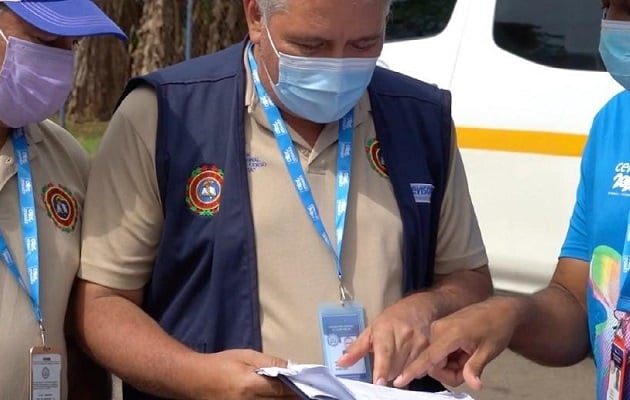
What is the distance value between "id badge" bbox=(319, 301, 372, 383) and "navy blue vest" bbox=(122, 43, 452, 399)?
162 mm

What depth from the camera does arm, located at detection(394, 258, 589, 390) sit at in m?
2.68

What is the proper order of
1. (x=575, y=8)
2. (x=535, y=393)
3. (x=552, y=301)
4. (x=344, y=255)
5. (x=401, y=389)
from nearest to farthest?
1. (x=401, y=389)
2. (x=344, y=255)
3. (x=552, y=301)
4. (x=575, y=8)
5. (x=535, y=393)

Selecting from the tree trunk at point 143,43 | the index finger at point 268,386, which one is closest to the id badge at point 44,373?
the index finger at point 268,386

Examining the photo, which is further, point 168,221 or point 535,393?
point 535,393

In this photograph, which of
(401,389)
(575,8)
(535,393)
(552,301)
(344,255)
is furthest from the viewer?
(535,393)

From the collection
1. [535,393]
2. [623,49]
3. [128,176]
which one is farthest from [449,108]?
[535,393]

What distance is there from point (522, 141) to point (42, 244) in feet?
10.7

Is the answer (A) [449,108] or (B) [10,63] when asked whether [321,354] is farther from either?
(B) [10,63]

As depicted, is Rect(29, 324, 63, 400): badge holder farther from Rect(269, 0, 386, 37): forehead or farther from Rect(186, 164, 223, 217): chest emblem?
Rect(269, 0, 386, 37): forehead

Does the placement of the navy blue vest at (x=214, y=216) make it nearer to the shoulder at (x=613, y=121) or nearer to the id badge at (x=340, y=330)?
the id badge at (x=340, y=330)

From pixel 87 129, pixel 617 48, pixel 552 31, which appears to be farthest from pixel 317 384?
pixel 87 129

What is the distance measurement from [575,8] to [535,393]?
196 cm

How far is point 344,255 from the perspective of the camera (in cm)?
286

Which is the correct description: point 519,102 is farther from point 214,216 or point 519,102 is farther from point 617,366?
point 214,216
